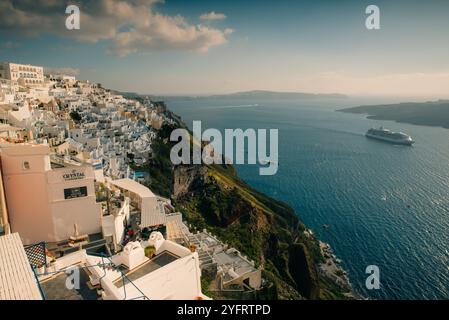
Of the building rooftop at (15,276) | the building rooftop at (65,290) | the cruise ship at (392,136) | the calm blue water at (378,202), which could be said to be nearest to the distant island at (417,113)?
the calm blue water at (378,202)

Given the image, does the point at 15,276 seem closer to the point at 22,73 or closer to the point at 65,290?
the point at 65,290

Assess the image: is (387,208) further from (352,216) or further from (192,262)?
(192,262)

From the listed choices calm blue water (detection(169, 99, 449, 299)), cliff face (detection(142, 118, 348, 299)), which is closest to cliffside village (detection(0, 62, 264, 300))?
cliff face (detection(142, 118, 348, 299))

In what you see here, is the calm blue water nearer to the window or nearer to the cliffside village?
the cliffside village

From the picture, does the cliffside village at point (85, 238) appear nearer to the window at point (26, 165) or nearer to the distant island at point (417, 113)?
the window at point (26, 165)

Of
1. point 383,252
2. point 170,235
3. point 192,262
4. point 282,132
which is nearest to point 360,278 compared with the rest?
point 383,252
